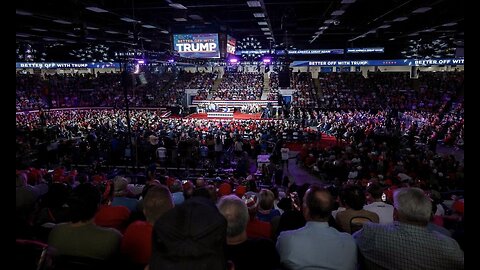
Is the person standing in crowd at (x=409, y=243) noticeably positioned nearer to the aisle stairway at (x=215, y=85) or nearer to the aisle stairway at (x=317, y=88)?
the aisle stairway at (x=317, y=88)

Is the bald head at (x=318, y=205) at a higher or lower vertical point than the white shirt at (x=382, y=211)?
higher

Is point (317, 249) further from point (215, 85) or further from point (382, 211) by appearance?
point (215, 85)

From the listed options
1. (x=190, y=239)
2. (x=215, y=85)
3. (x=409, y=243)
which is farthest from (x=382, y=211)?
(x=215, y=85)

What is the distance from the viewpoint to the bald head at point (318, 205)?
2727mm

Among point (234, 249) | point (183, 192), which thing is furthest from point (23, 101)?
point (234, 249)

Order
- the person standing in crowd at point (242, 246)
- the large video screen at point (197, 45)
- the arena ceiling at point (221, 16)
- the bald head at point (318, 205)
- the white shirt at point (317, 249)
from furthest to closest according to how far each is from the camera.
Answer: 1. the large video screen at point (197, 45)
2. the arena ceiling at point (221, 16)
3. the bald head at point (318, 205)
4. the white shirt at point (317, 249)
5. the person standing in crowd at point (242, 246)

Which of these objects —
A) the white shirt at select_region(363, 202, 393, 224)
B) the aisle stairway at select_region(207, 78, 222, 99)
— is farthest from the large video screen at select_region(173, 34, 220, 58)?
the aisle stairway at select_region(207, 78, 222, 99)

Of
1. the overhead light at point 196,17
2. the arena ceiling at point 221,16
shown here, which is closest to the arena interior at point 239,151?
the arena ceiling at point 221,16

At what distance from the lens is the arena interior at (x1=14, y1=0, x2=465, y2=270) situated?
2.55 metres

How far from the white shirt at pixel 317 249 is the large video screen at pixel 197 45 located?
1410 centimetres

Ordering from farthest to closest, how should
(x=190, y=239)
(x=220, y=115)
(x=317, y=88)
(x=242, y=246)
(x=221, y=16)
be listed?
(x=317, y=88), (x=220, y=115), (x=221, y=16), (x=242, y=246), (x=190, y=239)

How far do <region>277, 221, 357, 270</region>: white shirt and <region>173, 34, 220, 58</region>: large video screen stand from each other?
14.1 meters

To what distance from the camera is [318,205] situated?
8.98ft

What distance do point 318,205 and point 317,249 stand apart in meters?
0.32
